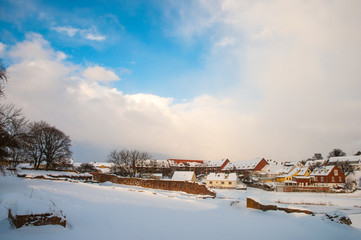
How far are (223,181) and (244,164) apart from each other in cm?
5252

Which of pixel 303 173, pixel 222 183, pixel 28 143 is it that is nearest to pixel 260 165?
pixel 303 173

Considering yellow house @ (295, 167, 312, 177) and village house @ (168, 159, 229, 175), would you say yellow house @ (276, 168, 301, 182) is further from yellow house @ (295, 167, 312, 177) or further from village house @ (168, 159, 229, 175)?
village house @ (168, 159, 229, 175)

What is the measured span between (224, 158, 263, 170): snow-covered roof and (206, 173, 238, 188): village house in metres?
45.2

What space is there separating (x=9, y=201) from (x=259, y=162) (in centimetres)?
10521

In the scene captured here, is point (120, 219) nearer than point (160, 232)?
No

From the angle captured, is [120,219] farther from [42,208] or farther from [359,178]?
[359,178]

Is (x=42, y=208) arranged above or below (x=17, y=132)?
below

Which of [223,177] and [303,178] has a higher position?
[303,178]

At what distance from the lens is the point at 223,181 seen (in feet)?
193

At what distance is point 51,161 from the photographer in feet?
154

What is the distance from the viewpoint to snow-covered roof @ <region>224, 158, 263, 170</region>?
10198 cm

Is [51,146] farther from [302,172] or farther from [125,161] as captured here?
[302,172]

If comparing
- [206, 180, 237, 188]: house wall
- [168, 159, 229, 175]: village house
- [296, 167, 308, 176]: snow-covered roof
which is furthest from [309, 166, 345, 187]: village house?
[168, 159, 229, 175]: village house

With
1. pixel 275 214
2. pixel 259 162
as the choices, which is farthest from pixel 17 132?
pixel 259 162
